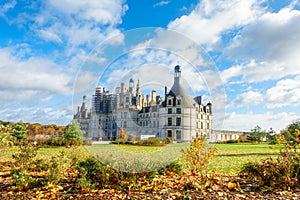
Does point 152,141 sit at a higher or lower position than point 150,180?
higher

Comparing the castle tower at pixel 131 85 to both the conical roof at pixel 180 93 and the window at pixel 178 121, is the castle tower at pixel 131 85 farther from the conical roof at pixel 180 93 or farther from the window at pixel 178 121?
the window at pixel 178 121

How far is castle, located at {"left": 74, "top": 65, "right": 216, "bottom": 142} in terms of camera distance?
7.13 metres

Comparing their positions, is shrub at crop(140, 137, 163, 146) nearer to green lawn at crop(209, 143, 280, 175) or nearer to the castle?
the castle

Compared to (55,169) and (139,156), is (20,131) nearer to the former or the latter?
(55,169)

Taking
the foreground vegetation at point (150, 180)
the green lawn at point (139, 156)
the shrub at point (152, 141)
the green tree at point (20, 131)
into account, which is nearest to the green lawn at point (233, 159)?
the foreground vegetation at point (150, 180)

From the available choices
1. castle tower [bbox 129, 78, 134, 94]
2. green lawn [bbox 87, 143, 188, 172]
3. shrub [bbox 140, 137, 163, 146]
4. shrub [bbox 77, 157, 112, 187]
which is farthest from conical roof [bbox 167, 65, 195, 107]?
shrub [bbox 77, 157, 112, 187]

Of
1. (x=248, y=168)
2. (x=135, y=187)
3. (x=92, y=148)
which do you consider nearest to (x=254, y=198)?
(x=248, y=168)

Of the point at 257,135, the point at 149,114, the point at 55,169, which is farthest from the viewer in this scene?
the point at 257,135

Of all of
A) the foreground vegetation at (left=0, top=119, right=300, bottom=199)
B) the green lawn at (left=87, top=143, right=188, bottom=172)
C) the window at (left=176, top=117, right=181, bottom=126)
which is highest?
the window at (left=176, top=117, right=181, bottom=126)

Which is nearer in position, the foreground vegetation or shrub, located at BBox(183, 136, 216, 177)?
the foreground vegetation

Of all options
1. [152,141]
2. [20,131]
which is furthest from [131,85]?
[20,131]

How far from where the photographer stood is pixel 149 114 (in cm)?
790

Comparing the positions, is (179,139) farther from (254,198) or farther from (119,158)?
(254,198)

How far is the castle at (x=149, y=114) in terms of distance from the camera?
7.13 m
